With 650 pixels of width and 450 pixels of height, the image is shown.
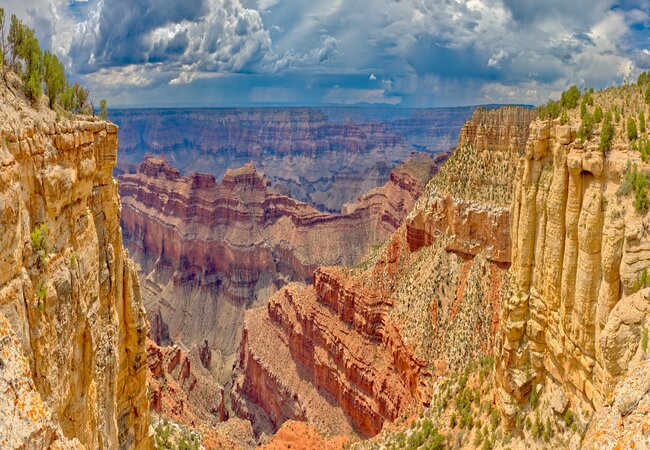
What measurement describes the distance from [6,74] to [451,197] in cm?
3905

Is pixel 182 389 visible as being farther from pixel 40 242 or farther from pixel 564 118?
pixel 564 118

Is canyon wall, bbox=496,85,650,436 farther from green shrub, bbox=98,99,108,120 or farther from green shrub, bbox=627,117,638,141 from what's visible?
green shrub, bbox=98,99,108,120

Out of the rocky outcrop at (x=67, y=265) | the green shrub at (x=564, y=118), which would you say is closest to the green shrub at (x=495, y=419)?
the green shrub at (x=564, y=118)

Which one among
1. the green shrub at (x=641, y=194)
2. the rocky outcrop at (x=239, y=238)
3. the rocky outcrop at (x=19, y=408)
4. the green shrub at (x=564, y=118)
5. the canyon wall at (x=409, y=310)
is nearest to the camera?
the rocky outcrop at (x=19, y=408)

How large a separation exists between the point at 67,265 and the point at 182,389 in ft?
142

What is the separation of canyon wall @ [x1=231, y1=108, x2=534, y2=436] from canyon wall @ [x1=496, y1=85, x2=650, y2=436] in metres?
16.4

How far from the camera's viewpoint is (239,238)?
10838 centimetres

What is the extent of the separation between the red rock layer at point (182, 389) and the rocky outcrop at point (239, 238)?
28.5m

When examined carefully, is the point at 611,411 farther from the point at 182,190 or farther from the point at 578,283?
the point at 182,190

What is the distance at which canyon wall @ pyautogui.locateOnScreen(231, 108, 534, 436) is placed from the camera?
1623 inches

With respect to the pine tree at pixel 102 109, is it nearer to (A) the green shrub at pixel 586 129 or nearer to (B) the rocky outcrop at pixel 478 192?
(A) the green shrub at pixel 586 129

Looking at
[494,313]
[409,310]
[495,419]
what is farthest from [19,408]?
[409,310]

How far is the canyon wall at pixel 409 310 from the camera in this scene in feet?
135

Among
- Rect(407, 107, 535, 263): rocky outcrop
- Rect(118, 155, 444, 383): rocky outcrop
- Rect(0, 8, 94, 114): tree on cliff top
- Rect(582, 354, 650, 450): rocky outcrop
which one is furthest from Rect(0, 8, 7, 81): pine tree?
Rect(118, 155, 444, 383): rocky outcrop
